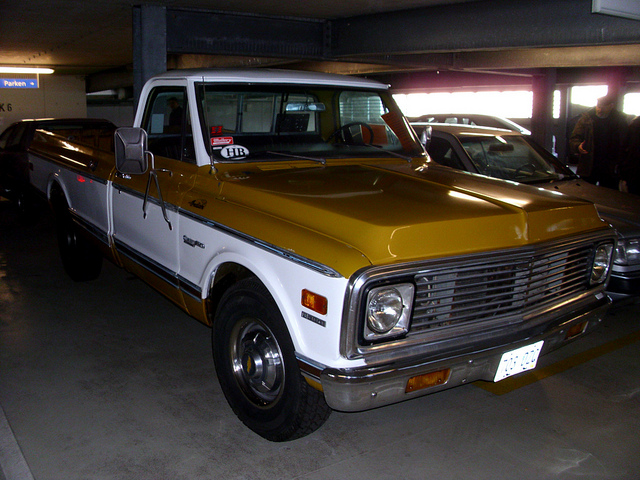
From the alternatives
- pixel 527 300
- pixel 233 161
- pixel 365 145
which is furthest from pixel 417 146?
pixel 527 300

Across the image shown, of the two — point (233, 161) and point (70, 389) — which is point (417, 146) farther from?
point (70, 389)

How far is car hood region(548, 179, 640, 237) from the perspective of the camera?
491 cm

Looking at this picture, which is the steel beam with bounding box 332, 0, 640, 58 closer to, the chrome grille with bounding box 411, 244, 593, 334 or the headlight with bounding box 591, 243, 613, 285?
the headlight with bounding box 591, 243, 613, 285

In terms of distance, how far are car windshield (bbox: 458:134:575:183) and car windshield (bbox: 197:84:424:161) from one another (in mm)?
1984

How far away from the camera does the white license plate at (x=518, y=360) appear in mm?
2906

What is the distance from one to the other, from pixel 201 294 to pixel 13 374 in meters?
1.63

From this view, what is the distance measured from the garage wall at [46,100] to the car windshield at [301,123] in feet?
66.4

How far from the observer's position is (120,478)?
2932mm

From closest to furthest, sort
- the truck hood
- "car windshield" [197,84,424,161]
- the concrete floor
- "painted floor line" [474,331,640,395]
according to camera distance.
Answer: the truck hood → the concrete floor → "car windshield" [197,84,424,161] → "painted floor line" [474,331,640,395]

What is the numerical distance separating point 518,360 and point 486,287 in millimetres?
438

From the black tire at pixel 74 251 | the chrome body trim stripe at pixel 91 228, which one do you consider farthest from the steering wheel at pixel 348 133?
the black tire at pixel 74 251

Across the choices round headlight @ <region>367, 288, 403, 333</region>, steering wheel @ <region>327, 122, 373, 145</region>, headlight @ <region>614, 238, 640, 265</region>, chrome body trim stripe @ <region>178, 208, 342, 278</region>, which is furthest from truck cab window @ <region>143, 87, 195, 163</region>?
headlight @ <region>614, 238, 640, 265</region>

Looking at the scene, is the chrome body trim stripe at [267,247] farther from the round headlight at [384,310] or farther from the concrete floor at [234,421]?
the concrete floor at [234,421]

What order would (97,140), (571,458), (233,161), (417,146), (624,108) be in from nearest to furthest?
(571,458) < (233,161) < (417,146) < (97,140) < (624,108)
